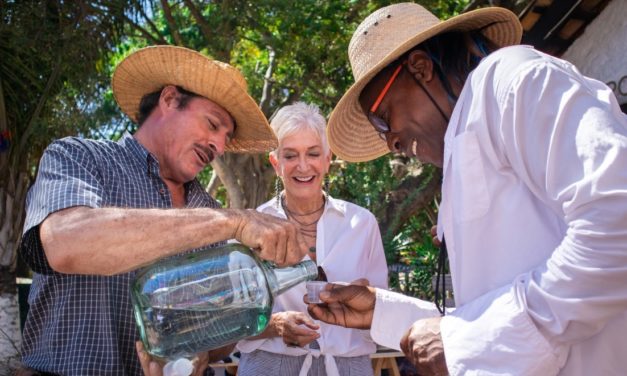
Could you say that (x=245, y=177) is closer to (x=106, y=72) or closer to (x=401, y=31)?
(x=106, y=72)

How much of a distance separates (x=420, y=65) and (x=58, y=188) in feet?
3.74

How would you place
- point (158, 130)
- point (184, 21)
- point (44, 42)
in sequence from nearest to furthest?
point (158, 130)
point (44, 42)
point (184, 21)

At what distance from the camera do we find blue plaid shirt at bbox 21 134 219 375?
6.64 feet

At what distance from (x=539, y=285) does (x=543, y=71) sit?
1.53ft

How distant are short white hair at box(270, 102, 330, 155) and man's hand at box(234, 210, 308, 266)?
197cm

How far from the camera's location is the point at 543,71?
142cm

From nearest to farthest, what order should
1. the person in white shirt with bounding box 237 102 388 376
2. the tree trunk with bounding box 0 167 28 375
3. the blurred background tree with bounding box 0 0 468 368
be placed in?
1. the person in white shirt with bounding box 237 102 388 376
2. the tree trunk with bounding box 0 167 28 375
3. the blurred background tree with bounding box 0 0 468 368

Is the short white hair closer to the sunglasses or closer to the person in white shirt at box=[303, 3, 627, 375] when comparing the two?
the sunglasses

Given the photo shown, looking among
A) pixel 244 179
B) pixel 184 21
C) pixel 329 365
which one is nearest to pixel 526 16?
pixel 329 365

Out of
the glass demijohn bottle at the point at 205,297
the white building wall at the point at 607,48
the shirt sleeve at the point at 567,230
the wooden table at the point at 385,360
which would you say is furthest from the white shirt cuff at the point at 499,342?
the white building wall at the point at 607,48

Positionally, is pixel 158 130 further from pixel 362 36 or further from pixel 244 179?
pixel 244 179

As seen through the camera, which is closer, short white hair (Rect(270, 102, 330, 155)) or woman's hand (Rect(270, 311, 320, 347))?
woman's hand (Rect(270, 311, 320, 347))

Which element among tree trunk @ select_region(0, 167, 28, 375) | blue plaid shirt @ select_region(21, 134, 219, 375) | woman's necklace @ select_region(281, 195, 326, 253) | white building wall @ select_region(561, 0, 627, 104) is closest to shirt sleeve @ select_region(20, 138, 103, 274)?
blue plaid shirt @ select_region(21, 134, 219, 375)

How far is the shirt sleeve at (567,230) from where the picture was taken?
130cm
